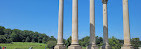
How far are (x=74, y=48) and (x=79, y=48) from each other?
4993 millimetres

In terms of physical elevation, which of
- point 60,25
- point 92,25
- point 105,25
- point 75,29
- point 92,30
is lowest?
point 92,30

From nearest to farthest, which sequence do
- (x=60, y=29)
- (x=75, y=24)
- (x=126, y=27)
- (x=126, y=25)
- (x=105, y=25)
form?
(x=75, y=24) < (x=126, y=27) < (x=126, y=25) < (x=60, y=29) < (x=105, y=25)

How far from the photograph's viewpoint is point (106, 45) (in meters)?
148

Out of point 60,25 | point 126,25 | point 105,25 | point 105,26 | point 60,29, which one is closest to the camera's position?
point 126,25

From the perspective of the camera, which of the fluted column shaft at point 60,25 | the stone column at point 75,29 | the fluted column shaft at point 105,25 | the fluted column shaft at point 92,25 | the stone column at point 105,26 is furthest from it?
the fluted column shaft at point 105,25

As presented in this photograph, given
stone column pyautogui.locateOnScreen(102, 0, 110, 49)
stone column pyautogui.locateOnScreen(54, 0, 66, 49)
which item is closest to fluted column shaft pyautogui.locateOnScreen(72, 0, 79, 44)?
stone column pyautogui.locateOnScreen(54, 0, 66, 49)

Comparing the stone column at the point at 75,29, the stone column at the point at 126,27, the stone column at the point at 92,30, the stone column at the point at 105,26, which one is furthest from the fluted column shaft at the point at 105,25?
the stone column at the point at 75,29

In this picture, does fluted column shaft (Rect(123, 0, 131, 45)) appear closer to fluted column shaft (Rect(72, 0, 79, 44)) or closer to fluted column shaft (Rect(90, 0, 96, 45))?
fluted column shaft (Rect(90, 0, 96, 45))

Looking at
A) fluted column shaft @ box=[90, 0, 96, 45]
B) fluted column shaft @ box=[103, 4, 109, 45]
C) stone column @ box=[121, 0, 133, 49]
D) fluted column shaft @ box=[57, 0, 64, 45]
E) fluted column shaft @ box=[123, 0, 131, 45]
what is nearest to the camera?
stone column @ box=[121, 0, 133, 49]

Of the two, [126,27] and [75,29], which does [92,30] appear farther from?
[126,27]

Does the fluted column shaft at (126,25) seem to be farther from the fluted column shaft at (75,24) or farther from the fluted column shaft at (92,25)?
the fluted column shaft at (75,24)

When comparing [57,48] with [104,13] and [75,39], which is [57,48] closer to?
[75,39]

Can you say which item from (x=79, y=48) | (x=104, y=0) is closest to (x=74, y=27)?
(x=79, y=48)

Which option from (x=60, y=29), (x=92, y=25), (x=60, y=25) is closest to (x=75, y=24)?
(x=60, y=29)
